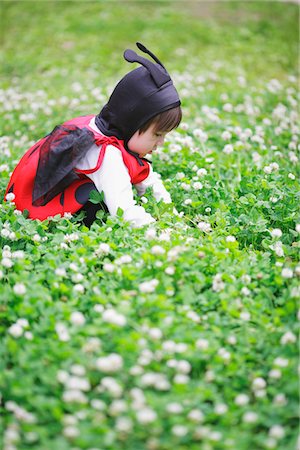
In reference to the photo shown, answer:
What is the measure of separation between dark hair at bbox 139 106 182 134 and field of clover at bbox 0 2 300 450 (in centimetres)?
48

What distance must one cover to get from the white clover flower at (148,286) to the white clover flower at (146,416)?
2.12 feet

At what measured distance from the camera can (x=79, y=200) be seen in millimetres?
3656

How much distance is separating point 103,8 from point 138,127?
264 inches

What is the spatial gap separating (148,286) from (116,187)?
92 cm

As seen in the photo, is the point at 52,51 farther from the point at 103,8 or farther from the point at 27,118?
the point at 27,118

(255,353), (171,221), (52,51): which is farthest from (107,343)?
(52,51)

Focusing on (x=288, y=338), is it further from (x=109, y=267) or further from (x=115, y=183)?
(x=115, y=183)

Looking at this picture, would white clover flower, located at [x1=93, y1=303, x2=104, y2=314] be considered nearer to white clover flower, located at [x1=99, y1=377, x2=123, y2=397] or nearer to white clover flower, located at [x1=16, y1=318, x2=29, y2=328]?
white clover flower, located at [x1=16, y1=318, x2=29, y2=328]

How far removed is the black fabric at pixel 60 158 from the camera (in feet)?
11.6


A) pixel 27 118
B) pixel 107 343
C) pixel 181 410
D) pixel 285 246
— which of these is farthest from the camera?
pixel 27 118

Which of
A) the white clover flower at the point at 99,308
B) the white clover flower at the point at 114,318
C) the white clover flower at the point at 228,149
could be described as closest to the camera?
the white clover flower at the point at 114,318

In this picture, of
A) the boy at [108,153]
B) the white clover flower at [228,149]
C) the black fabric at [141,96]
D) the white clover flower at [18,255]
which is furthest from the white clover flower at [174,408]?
the white clover flower at [228,149]

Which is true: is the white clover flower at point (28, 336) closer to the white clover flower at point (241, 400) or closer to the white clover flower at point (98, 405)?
the white clover flower at point (98, 405)

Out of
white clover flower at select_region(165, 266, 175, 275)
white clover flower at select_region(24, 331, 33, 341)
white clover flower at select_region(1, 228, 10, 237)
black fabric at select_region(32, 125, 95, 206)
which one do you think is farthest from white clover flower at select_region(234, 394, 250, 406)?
black fabric at select_region(32, 125, 95, 206)
